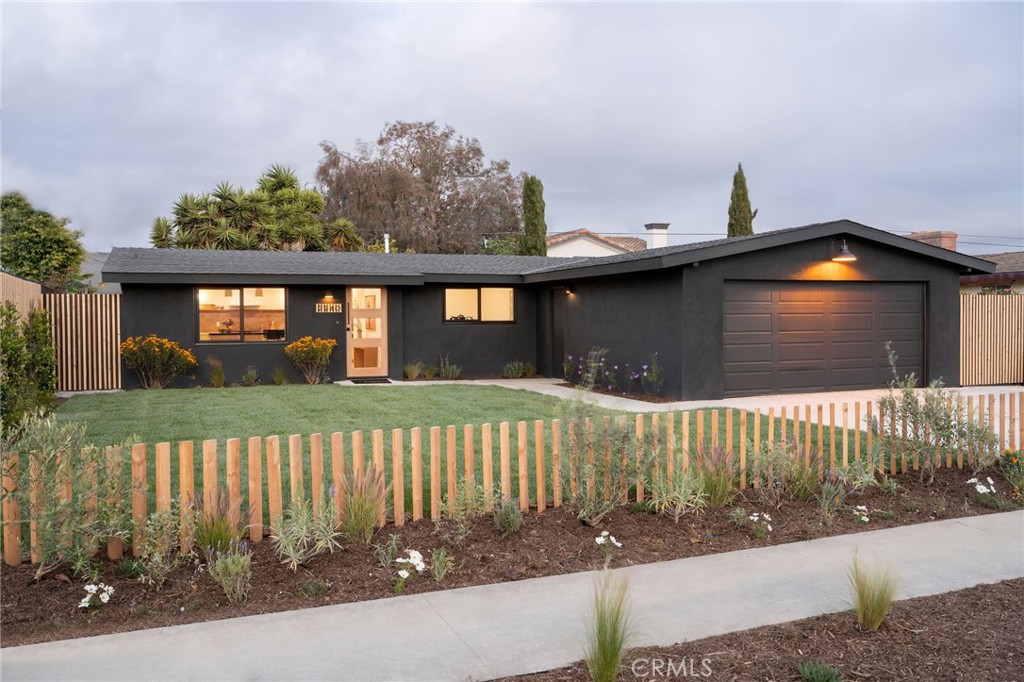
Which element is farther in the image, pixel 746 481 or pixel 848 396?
pixel 848 396

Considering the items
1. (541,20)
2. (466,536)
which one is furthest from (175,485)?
(541,20)

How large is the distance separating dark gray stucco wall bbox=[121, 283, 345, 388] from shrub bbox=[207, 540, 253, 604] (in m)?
13.3

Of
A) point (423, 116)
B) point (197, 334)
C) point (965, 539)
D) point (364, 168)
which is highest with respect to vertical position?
point (423, 116)

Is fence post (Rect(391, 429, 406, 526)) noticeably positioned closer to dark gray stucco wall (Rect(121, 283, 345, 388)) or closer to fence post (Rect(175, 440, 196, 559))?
fence post (Rect(175, 440, 196, 559))

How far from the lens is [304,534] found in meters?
4.80

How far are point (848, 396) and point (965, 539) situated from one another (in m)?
9.41

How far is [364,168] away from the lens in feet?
141

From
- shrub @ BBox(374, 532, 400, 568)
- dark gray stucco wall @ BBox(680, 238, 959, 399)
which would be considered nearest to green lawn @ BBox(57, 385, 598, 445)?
dark gray stucco wall @ BBox(680, 238, 959, 399)

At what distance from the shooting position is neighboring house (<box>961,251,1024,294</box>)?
81.6ft

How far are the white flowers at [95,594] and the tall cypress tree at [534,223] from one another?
28.8 m

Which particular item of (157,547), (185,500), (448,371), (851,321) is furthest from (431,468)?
(448,371)

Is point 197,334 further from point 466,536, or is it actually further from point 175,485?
point 466,536

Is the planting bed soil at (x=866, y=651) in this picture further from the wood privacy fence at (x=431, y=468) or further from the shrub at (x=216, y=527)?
the shrub at (x=216, y=527)

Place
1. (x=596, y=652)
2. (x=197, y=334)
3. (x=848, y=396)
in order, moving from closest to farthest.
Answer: (x=596, y=652) < (x=848, y=396) < (x=197, y=334)
